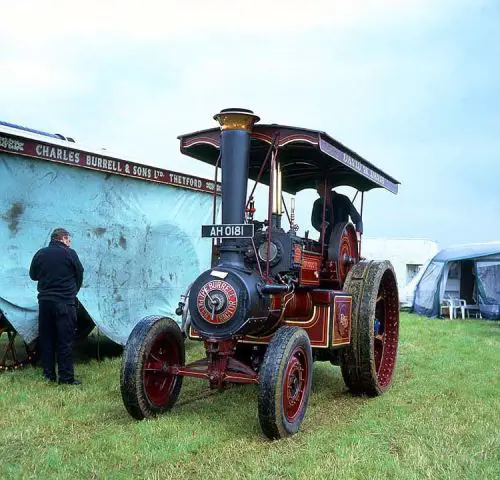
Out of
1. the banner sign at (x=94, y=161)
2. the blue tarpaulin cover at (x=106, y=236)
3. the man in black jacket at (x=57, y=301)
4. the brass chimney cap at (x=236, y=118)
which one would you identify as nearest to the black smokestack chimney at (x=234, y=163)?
the brass chimney cap at (x=236, y=118)

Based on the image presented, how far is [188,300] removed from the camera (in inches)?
178

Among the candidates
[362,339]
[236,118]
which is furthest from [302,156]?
[362,339]

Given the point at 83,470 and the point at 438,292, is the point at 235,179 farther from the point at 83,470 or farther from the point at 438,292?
the point at 438,292

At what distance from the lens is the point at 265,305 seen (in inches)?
178

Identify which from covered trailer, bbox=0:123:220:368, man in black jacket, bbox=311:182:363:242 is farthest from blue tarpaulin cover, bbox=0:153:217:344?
man in black jacket, bbox=311:182:363:242

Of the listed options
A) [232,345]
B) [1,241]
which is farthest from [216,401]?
[1,241]

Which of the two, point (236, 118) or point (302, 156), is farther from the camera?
point (302, 156)

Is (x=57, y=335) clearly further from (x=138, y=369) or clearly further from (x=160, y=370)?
(x=138, y=369)

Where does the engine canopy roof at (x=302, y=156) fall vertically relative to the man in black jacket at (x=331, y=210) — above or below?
above

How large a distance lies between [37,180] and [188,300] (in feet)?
9.17

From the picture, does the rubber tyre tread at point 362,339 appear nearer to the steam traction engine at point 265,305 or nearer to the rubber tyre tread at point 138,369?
the steam traction engine at point 265,305

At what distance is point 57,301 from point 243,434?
2.48m

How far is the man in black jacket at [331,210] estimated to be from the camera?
19.7 feet

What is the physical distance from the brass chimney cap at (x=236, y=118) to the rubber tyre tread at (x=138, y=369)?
1484 millimetres
